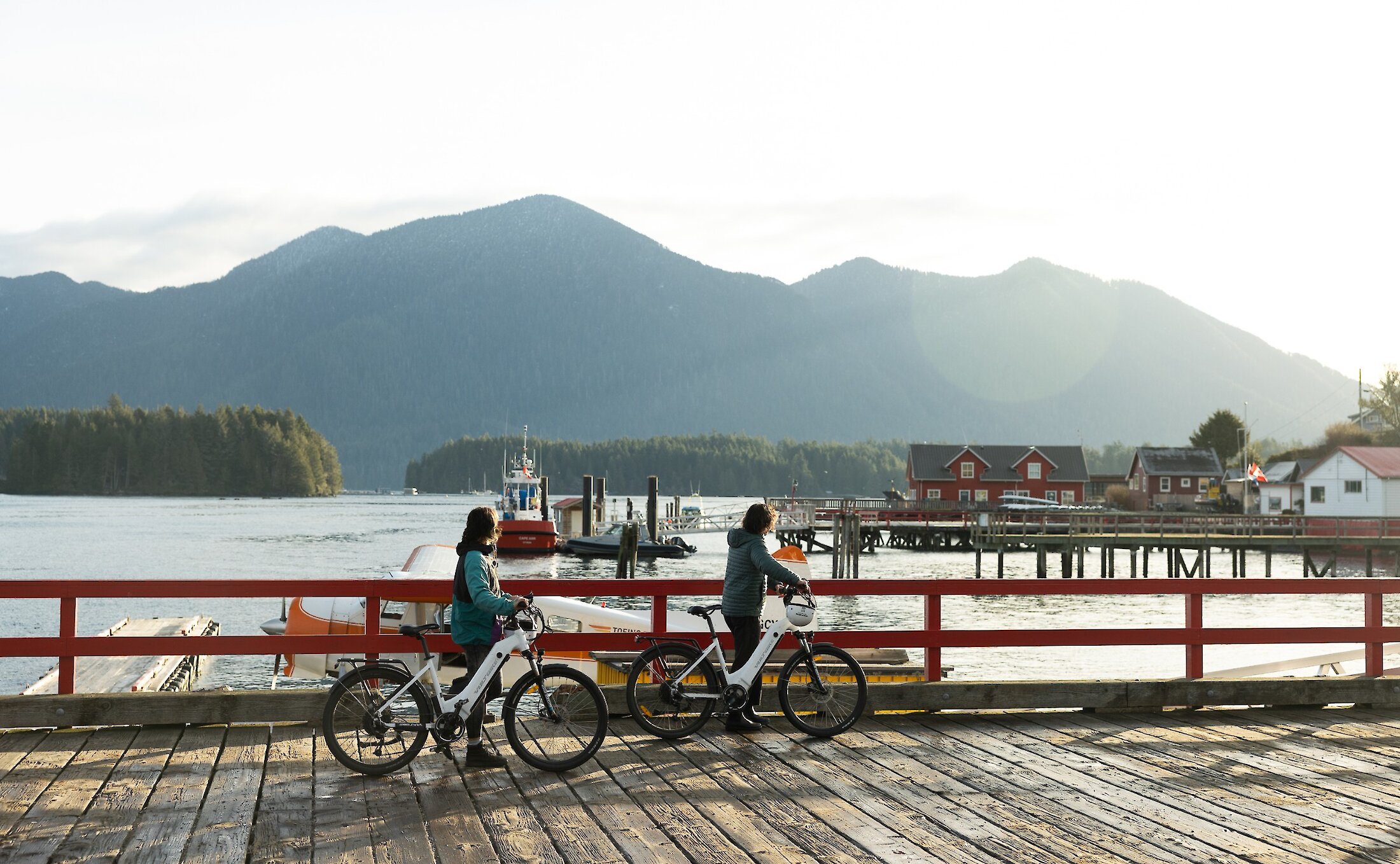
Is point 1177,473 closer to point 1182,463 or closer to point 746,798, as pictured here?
point 1182,463

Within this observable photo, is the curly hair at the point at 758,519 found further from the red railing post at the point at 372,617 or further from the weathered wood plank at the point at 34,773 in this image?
the weathered wood plank at the point at 34,773

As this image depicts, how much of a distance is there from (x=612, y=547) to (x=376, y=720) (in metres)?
63.8

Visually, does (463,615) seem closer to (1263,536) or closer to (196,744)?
(196,744)

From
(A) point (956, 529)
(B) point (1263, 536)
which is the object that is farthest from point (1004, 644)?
(A) point (956, 529)

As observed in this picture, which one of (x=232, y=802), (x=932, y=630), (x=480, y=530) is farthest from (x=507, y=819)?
(x=932, y=630)

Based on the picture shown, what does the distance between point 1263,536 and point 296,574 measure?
151ft

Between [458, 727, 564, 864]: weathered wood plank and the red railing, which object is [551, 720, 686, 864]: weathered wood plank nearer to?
[458, 727, 564, 864]: weathered wood plank

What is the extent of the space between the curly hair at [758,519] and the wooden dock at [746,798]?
1.54 m

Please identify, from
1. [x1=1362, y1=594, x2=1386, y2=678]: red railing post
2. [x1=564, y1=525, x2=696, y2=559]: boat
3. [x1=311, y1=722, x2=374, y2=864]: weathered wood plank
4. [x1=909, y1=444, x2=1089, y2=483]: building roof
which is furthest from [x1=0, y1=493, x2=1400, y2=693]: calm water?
[x1=909, y1=444, x2=1089, y2=483]: building roof

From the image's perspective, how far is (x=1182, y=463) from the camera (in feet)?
374

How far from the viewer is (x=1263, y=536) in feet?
201

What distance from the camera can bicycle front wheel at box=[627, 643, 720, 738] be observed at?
9.08 m

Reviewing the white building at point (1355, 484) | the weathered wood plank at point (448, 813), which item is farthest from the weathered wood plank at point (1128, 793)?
the white building at point (1355, 484)

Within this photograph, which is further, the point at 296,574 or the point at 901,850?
the point at 296,574
